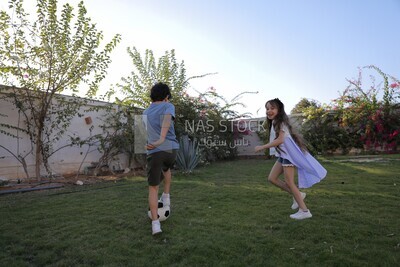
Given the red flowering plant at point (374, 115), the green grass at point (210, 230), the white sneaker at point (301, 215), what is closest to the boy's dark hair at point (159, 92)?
the green grass at point (210, 230)

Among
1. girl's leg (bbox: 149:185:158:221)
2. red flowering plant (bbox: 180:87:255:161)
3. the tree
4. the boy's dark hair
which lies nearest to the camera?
girl's leg (bbox: 149:185:158:221)

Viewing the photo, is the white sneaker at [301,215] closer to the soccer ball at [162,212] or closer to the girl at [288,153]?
the girl at [288,153]

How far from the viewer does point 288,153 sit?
138 inches

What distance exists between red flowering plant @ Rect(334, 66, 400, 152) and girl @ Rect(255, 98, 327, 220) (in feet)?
27.3

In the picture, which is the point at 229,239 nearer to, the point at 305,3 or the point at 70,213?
the point at 70,213

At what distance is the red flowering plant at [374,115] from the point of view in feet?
34.9

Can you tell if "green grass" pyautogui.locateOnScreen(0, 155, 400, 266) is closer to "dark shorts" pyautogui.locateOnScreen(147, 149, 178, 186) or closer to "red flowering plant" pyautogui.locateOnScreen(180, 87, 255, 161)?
"dark shorts" pyautogui.locateOnScreen(147, 149, 178, 186)

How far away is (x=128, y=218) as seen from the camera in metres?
3.50

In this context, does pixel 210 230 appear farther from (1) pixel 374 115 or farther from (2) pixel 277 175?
(1) pixel 374 115

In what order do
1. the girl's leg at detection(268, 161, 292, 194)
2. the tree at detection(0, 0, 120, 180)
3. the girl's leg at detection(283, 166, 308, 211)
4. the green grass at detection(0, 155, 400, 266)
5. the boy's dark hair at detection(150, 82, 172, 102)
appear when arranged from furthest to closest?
the tree at detection(0, 0, 120, 180)
the girl's leg at detection(268, 161, 292, 194)
the girl's leg at detection(283, 166, 308, 211)
the boy's dark hair at detection(150, 82, 172, 102)
the green grass at detection(0, 155, 400, 266)

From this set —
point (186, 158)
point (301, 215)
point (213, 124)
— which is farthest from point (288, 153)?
point (213, 124)

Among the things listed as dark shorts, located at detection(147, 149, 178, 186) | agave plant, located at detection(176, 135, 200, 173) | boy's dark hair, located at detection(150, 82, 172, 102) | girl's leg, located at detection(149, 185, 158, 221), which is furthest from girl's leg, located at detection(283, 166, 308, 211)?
agave plant, located at detection(176, 135, 200, 173)

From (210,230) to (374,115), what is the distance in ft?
32.5

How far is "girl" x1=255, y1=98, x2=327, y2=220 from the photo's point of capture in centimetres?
346
